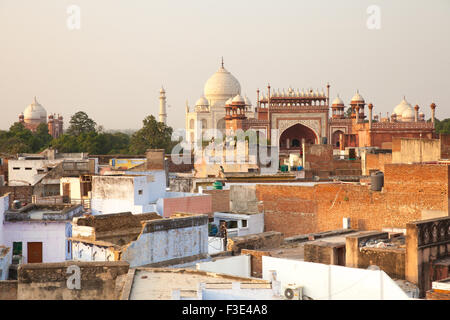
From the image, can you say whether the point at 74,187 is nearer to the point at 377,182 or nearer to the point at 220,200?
the point at 220,200

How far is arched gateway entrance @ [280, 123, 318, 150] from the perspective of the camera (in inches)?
1924

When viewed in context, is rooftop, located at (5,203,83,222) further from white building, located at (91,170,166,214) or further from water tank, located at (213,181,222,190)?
water tank, located at (213,181,222,190)

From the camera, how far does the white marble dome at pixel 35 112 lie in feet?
243

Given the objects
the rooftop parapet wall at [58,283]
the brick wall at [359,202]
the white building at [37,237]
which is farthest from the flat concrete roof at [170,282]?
the brick wall at [359,202]

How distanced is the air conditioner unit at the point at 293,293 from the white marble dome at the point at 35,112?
6900 centimetres

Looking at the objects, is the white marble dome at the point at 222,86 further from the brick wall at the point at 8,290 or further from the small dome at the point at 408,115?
the brick wall at the point at 8,290

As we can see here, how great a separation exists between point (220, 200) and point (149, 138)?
30.8 metres

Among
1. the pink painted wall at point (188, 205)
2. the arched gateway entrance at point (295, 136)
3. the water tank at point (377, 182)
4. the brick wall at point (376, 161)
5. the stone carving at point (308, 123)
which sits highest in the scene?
the stone carving at point (308, 123)

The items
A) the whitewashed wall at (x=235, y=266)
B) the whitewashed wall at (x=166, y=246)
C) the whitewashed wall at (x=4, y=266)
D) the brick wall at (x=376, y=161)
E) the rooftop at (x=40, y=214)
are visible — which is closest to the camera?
the whitewashed wall at (x=235, y=266)

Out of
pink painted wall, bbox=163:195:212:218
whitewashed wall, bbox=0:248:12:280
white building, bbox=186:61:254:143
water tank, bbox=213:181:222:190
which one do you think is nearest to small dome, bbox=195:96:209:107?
white building, bbox=186:61:254:143

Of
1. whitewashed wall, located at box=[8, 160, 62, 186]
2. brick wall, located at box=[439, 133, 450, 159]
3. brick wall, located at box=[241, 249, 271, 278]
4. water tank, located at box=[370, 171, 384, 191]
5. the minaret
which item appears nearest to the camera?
brick wall, located at box=[241, 249, 271, 278]

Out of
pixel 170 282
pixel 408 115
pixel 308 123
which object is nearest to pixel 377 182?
pixel 170 282

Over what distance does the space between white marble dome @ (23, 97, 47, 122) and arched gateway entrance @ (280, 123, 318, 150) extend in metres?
35.4
